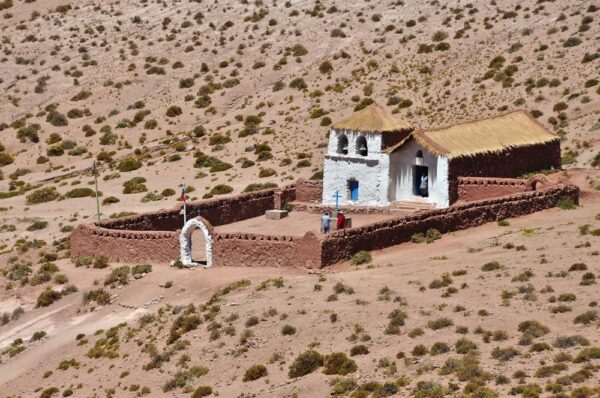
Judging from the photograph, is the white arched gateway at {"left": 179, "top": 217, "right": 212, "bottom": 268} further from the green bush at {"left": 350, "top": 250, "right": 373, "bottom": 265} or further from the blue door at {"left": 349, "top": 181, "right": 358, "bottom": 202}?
the blue door at {"left": 349, "top": 181, "right": 358, "bottom": 202}

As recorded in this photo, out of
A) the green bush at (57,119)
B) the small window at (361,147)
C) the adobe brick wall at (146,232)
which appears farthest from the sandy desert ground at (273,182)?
the small window at (361,147)

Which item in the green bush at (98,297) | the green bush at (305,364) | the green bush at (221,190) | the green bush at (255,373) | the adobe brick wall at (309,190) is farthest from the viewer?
the green bush at (221,190)

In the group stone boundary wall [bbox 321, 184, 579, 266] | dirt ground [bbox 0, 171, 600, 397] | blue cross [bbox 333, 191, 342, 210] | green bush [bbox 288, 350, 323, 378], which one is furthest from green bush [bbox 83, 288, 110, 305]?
green bush [bbox 288, 350, 323, 378]

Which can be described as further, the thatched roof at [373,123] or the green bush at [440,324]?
the thatched roof at [373,123]

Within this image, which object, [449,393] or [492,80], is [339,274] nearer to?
[449,393]

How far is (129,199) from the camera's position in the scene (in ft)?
208

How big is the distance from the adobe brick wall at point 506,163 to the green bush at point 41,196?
24.0 meters

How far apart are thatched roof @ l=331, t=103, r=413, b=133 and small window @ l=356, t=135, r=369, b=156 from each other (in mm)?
527

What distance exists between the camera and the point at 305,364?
31.2 metres

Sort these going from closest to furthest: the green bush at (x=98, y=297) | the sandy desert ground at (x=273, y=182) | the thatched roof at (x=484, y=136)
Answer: the sandy desert ground at (x=273, y=182) < the green bush at (x=98, y=297) < the thatched roof at (x=484, y=136)

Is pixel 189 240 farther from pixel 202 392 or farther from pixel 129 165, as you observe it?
pixel 129 165

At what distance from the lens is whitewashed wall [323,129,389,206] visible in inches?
2115

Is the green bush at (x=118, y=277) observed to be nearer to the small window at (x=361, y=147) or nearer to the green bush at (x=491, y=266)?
the green bush at (x=491, y=266)

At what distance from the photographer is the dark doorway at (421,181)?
5300 cm
